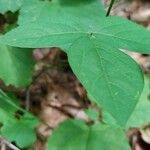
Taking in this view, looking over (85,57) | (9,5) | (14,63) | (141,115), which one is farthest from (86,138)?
(85,57)

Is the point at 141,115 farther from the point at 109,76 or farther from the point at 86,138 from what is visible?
the point at 109,76

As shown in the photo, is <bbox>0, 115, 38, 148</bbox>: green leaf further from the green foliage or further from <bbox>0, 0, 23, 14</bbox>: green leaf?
<bbox>0, 0, 23, 14</bbox>: green leaf

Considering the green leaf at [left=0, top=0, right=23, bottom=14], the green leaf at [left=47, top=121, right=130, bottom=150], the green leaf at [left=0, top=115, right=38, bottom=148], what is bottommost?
the green leaf at [left=47, top=121, right=130, bottom=150]

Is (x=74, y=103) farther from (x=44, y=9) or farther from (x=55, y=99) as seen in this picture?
(x=44, y=9)

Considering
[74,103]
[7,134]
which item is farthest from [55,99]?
[7,134]

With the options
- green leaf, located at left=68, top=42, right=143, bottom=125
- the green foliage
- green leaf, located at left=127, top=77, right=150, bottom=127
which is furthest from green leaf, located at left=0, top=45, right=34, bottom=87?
A: green leaf, located at left=68, top=42, right=143, bottom=125

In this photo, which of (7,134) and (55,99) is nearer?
(7,134)

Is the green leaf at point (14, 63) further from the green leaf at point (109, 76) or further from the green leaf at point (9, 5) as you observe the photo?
the green leaf at point (109, 76)
